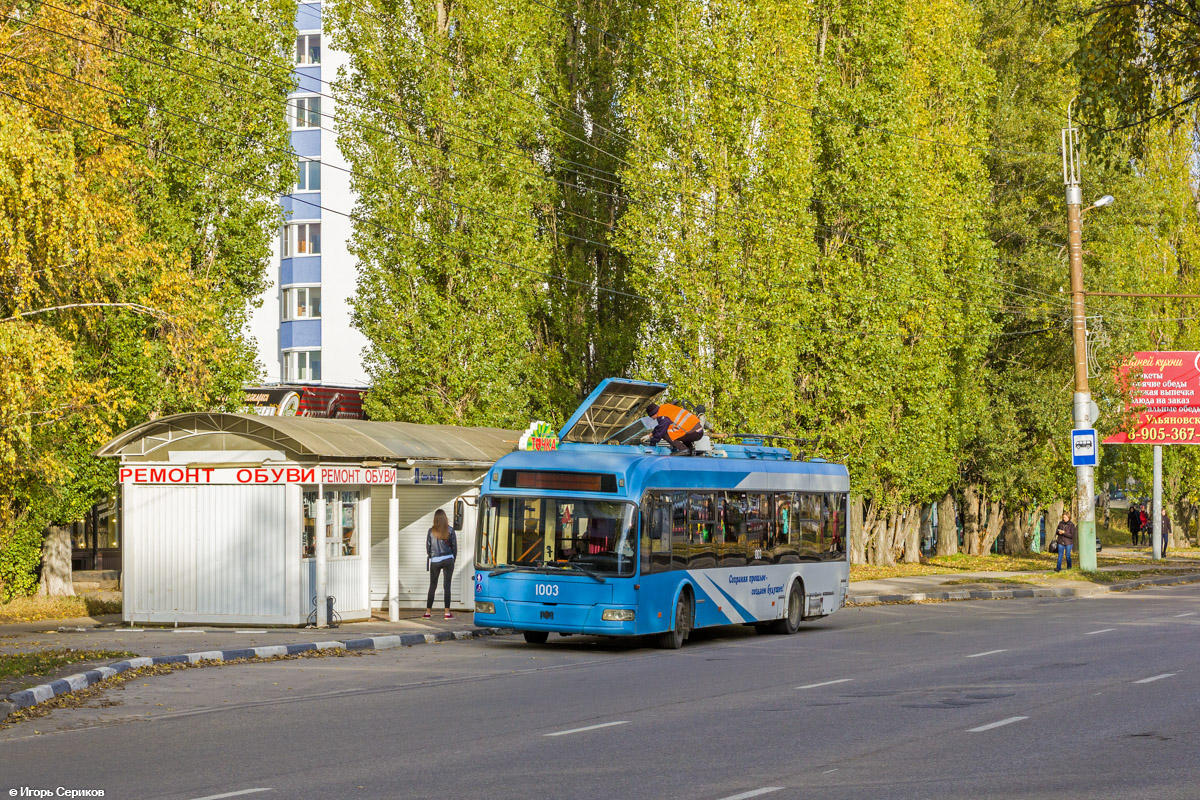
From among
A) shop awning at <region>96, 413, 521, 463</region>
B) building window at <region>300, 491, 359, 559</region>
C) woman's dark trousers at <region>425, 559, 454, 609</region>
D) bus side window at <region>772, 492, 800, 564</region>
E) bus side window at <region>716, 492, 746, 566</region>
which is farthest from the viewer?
woman's dark trousers at <region>425, 559, 454, 609</region>

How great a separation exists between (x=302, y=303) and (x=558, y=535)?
39.7m

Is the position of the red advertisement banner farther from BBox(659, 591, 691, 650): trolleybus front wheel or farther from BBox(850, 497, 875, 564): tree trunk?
BBox(659, 591, 691, 650): trolleybus front wheel

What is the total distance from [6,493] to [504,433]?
9558 mm

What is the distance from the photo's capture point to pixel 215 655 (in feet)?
60.4

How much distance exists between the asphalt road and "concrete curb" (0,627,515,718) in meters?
0.44

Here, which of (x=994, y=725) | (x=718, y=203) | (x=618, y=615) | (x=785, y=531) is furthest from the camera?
(x=718, y=203)

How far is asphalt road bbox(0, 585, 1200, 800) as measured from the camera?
9594 millimetres

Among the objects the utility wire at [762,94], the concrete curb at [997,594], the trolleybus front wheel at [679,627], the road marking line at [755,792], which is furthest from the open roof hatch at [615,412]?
the road marking line at [755,792]

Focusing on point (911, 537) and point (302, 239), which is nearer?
point (911, 537)

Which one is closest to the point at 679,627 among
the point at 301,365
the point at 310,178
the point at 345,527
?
the point at 345,527

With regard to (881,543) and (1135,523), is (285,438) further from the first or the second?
(1135,523)

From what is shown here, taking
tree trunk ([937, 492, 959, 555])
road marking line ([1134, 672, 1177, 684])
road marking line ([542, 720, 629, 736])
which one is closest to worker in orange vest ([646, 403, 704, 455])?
road marking line ([1134, 672, 1177, 684])

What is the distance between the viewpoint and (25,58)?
20.6 meters

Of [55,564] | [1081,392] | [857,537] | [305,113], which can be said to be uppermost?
[305,113]
